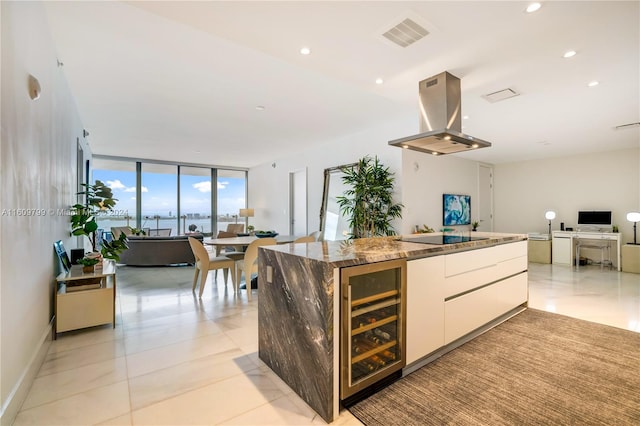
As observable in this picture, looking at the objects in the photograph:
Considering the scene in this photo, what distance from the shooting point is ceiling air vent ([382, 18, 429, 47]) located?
2.32 m

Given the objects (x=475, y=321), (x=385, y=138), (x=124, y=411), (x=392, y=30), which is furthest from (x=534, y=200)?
(x=124, y=411)

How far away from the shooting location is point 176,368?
2260 millimetres

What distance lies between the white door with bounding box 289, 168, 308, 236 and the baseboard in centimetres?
578

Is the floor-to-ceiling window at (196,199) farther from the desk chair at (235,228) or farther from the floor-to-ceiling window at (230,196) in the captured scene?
the desk chair at (235,228)

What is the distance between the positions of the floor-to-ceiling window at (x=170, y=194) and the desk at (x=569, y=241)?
9064 millimetres

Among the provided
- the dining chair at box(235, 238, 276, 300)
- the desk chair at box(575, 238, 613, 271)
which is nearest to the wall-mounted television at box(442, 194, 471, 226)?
the desk chair at box(575, 238, 613, 271)

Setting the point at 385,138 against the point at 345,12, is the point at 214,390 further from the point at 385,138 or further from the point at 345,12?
the point at 385,138

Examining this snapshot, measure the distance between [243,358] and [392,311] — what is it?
1.29 m

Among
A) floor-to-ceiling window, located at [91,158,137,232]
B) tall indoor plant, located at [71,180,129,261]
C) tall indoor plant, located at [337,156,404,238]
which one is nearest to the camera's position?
tall indoor plant, located at [71,180,129,261]

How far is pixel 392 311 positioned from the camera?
2.03 meters

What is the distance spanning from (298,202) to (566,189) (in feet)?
22.3

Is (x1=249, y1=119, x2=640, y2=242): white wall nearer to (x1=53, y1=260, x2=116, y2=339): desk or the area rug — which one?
the area rug

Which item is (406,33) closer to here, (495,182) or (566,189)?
(566,189)

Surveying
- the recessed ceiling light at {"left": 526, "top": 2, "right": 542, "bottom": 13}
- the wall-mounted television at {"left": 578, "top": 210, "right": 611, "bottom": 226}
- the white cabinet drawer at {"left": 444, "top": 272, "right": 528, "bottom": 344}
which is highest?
the recessed ceiling light at {"left": 526, "top": 2, "right": 542, "bottom": 13}
